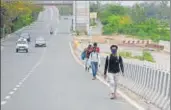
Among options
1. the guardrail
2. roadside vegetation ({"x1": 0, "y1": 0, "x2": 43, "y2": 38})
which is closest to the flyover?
roadside vegetation ({"x1": 0, "y1": 0, "x2": 43, "y2": 38})

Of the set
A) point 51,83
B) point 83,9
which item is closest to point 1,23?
point 83,9

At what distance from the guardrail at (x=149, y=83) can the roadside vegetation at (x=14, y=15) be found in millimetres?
43032

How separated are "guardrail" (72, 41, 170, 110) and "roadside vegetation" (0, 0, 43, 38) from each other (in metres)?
43.0

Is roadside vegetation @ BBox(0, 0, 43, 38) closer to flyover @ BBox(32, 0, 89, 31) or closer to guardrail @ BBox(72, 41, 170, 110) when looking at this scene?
flyover @ BBox(32, 0, 89, 31)

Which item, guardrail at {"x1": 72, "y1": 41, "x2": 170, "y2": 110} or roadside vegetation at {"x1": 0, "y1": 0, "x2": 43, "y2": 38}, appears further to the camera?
roadside vegetation at {"x1": 0, "y1": 0, "x2": 43, "y2": 38}

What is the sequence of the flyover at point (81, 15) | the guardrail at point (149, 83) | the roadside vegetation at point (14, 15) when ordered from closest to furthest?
the guardrail at point (149, 83) → the roadside vegetation at point (14, 15) → the flyover at point (81, 15)

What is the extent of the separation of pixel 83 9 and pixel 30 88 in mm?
114513

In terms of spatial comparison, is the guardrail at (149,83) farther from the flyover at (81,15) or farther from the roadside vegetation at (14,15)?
the flyover at (81,15)

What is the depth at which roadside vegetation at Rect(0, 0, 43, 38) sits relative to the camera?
269ft

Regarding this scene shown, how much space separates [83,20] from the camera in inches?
5418

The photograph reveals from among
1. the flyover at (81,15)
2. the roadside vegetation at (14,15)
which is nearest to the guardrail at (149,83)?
the roadside vegetation at (14,15)

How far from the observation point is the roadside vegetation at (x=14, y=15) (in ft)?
269

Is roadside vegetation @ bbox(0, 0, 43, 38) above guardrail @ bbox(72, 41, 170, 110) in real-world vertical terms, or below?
below

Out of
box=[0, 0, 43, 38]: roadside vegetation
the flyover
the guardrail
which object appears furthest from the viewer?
the flyover
